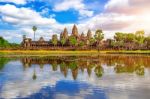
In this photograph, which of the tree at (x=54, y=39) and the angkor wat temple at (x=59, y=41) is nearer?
the angkor wat temple at (x=59, y=41)

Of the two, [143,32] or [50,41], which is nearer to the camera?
[50,41]

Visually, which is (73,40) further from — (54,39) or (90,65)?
(90,65)

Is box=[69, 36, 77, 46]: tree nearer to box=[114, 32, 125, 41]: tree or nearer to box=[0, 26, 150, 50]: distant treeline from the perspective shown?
box=[0, 26, 150, 50]: distant treeline

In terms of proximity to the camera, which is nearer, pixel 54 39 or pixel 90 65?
pixel 90 65

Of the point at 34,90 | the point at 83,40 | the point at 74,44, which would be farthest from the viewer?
the point at 83,40

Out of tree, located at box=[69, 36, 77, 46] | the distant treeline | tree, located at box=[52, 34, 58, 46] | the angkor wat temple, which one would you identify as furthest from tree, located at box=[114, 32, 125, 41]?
tree, located at box=[52, 34, 58, 46]

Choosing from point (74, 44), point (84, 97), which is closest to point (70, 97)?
point (84, 97)

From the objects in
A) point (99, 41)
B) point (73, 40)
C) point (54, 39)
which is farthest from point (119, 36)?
point (54, 39)

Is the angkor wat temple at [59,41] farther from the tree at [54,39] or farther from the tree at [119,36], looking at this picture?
the tree at [119,36]

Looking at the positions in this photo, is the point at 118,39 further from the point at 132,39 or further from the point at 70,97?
the point at 70,97

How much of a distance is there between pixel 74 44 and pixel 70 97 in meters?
140

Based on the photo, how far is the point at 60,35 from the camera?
180m

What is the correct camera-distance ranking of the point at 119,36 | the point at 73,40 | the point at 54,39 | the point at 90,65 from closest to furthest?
the point at 90,65 → the point at 73,40 → the point at 54,39 → the point at 119,36

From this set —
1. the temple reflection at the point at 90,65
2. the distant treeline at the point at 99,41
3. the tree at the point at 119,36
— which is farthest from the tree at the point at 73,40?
the temple reflection at the point at 90,65
